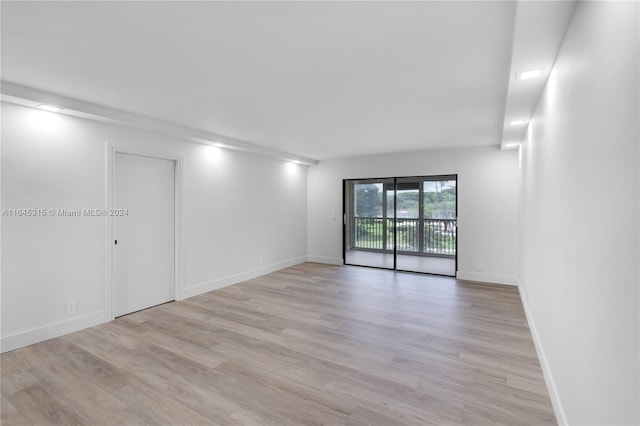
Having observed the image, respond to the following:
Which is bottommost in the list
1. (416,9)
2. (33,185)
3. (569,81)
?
(33,185)

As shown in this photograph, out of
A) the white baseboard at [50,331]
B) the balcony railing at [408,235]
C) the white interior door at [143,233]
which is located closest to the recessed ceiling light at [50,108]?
the white interior door at [143,233]

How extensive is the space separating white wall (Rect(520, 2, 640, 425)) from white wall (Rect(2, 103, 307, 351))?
171 inches

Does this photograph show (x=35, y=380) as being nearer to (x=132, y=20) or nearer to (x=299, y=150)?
(x=132, y=20)

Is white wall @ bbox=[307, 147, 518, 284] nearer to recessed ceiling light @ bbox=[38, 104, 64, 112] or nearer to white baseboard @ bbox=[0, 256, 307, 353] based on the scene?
white baseboard @ bbox=[0, 256, 307, 353]

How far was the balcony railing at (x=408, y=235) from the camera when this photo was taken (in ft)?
23.0

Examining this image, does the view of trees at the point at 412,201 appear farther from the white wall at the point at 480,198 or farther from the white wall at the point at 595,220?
the white wall at the point at 595,220

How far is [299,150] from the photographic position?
19.9 ft

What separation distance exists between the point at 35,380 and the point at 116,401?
847 mm

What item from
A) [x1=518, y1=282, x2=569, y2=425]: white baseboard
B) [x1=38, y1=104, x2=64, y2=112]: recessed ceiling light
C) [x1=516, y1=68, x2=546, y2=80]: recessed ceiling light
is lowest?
[x1=518, y1=282, x2=569, y2=425]: white baseboard

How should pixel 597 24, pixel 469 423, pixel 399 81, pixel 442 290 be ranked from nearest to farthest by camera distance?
1. pixel 597 24
2. pixel 469 423
3. pixel 399 81
4. pixel 442 290

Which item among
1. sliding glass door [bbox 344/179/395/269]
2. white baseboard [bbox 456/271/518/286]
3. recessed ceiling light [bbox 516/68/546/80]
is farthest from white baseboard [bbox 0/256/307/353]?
recessed ceiling light [bbox 516/68/546/80]

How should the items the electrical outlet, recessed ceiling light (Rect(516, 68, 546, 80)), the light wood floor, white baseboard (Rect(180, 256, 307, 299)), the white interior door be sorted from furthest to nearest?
1. white baseboard (Rect(180, 256, 307, 299))
2. the white interior door
3. the electrical outlet
4. recessed ceiling light (Rect(516, 68, 546, 80))
5. the light wood floor

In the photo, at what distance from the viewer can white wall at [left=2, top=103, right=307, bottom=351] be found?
117 inches

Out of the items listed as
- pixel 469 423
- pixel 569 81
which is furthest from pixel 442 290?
pixel 569 81
